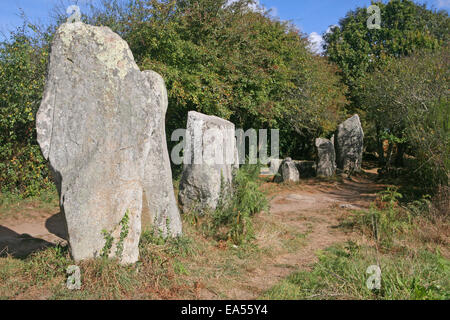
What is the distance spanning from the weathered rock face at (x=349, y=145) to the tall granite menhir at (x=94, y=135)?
485 inches

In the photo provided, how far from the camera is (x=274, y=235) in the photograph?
6.73 meters

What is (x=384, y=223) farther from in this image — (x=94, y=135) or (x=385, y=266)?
(x=94, y=135)

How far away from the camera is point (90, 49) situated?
4.62 meters

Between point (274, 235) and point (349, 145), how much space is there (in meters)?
10.3

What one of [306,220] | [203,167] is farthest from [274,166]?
[203,167]

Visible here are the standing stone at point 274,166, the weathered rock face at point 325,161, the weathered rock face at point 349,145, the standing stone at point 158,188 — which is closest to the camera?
the standing stone at point 158,188

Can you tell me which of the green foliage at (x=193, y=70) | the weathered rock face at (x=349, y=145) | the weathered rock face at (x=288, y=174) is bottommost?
the weathered rock face at (x=288, y=174)

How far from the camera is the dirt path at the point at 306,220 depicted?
5047 mm

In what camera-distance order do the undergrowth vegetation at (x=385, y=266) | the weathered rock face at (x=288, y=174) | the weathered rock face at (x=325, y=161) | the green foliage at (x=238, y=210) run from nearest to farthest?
the undergrowth vegetation at (x=385, y=266), the green foliage at (x=238, y=210), the weathered rock face at (x=288, y=174), the weathered rock face at (x=325, y=161)

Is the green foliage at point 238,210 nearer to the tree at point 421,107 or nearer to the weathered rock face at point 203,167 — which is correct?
the weathered rock face at point 203,167

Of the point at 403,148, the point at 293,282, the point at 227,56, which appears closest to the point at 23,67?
the point at 227,56

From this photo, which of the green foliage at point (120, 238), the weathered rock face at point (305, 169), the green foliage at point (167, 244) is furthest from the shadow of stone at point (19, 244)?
the weathered rock face at point (305, 169)

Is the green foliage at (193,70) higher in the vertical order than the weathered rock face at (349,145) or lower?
higher

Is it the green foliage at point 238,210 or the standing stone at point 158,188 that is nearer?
the standing stone at point 158,188
